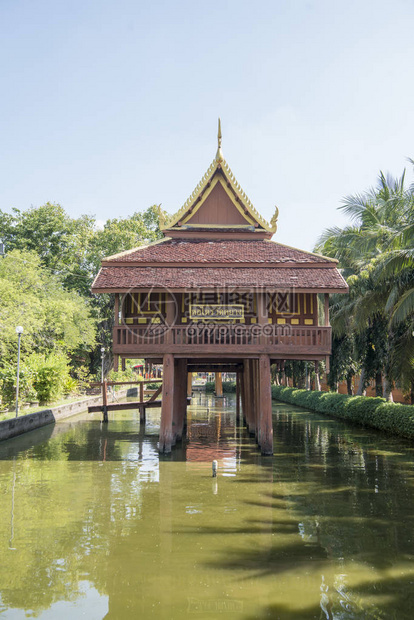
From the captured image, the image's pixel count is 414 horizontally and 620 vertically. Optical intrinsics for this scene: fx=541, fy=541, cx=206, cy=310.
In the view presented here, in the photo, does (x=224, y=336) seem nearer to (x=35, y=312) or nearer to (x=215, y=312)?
(x=215, y=312)

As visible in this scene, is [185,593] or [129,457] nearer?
[185,593]

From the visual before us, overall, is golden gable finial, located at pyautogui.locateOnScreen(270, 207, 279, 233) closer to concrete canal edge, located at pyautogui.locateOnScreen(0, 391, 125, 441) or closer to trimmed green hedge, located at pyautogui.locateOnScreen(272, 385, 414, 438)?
trimmed green hedge, located at pyautogui.locateOnScreen(272, 385, 414, 438)

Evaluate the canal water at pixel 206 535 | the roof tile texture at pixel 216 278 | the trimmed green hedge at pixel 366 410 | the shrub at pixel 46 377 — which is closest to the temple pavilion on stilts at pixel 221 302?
the roof tile texture at pixel 216 278

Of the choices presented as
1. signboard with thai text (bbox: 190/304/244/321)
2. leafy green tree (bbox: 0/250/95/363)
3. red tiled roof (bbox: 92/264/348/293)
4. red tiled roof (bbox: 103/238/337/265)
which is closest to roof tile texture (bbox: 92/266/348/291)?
red tiled roof (bbox: 92/264/348/293)

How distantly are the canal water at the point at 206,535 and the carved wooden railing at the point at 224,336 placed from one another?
145 inches

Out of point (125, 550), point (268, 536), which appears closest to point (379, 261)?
point (268, 536)

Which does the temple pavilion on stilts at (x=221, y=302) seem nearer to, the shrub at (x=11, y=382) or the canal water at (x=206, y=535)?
the canal water at (x=206, y=535)

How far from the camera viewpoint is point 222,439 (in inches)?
888

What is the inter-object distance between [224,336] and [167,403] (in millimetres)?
2875

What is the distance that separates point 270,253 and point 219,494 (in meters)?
9.17

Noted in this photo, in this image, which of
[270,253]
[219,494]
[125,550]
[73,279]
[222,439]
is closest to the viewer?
[125,550]

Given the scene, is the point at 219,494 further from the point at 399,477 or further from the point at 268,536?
the point at 399,477

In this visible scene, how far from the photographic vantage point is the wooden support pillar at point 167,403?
17438 mm

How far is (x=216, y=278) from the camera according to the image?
57.1ft
